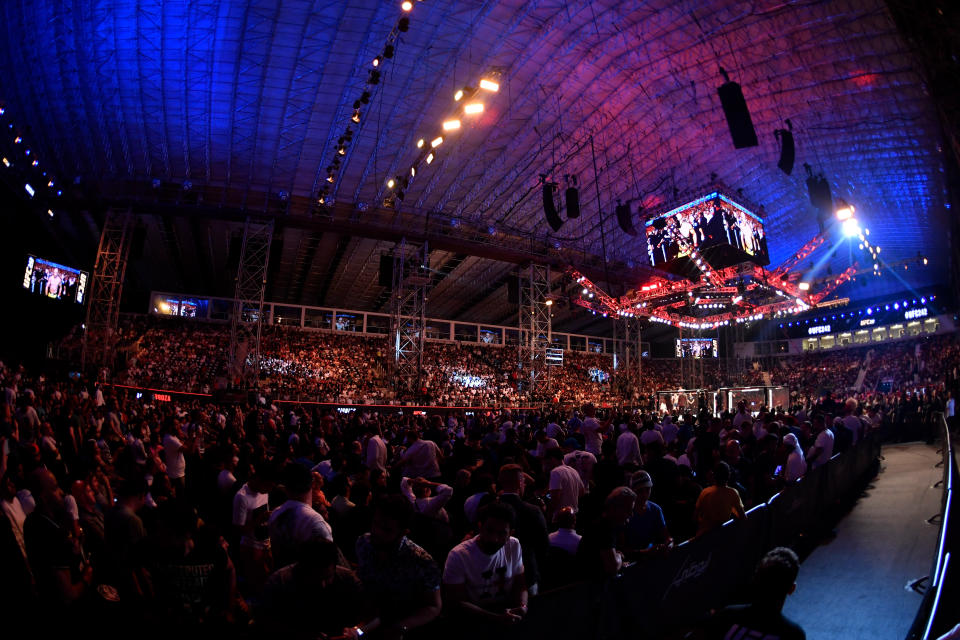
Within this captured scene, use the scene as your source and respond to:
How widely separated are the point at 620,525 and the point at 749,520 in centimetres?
197

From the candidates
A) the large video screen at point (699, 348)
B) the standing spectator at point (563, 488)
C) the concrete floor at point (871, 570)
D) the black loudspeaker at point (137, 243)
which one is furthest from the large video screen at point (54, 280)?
the large video screen at point (699, 348)

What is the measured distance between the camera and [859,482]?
964 cm

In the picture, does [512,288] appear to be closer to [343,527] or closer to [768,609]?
[343,527]

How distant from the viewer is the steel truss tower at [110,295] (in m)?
20.1

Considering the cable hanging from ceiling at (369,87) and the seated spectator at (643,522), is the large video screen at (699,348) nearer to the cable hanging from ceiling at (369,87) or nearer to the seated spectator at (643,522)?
the cable hanging from ceiling at (369,87)

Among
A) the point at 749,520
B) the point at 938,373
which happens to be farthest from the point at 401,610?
the point at 938,373

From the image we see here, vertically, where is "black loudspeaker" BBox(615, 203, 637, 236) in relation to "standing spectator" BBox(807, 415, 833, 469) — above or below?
above

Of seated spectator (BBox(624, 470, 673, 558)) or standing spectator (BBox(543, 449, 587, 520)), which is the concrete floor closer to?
seated spectator (BBox(624, 470, 673, 558))

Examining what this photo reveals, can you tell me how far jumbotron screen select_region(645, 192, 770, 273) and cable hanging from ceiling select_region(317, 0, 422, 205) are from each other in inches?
443

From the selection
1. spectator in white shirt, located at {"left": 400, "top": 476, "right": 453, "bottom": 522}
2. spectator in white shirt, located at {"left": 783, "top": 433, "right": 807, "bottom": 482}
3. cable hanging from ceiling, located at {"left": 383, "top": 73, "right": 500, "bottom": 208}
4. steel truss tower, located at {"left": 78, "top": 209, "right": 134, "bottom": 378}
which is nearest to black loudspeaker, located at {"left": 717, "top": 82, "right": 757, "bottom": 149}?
cable hanging from ceiling, located at {"left": 383, "top": 73, "right": 500, "bottom": 208}

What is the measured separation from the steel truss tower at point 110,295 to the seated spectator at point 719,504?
22.1m

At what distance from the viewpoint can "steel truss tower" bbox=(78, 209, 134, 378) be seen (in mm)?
20141

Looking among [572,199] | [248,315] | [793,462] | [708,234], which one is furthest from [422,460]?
[248,315]

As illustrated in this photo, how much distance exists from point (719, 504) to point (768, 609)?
8.28 ft
